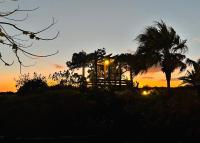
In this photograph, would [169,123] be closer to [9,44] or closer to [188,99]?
[188,99]

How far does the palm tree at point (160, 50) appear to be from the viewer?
33125mm

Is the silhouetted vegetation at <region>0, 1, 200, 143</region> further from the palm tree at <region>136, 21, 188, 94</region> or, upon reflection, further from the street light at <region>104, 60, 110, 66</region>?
the street light at <region>104, 60, 110, 66</region>

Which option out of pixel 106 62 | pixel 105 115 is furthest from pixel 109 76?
pixel 105 115

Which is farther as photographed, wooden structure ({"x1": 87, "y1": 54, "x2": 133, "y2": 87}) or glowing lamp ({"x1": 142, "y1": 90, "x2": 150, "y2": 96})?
wooden structure ({"x1": 87, "y1": 54, "x2": 133, "y2": 87})

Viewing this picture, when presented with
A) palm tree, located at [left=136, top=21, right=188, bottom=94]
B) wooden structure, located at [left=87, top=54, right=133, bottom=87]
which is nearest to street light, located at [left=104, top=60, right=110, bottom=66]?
wooden structure, located at [left=87, top=54, right=133, bottom=87]

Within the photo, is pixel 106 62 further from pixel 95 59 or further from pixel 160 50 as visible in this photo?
pixel 160 50

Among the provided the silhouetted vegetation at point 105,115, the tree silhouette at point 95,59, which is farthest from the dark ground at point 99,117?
the tree silhouette at point 95,59

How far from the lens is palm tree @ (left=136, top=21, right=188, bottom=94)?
33.1 metres

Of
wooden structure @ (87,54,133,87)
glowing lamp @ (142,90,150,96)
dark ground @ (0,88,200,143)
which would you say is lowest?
dark ground @ (0,88,200,143)

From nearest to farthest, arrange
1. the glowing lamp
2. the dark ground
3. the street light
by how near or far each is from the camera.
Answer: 1. the dark ground
2. the glowing lamp
3. the street light

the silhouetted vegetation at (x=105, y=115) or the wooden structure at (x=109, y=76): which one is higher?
the wooden structure at (x=109, y=76)

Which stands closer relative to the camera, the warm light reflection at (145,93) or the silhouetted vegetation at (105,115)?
the silhouetted vegetation at (105,115)

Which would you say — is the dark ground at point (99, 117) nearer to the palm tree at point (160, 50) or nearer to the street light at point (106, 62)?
the palm tree at point (160, 50)

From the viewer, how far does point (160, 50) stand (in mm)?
33844
